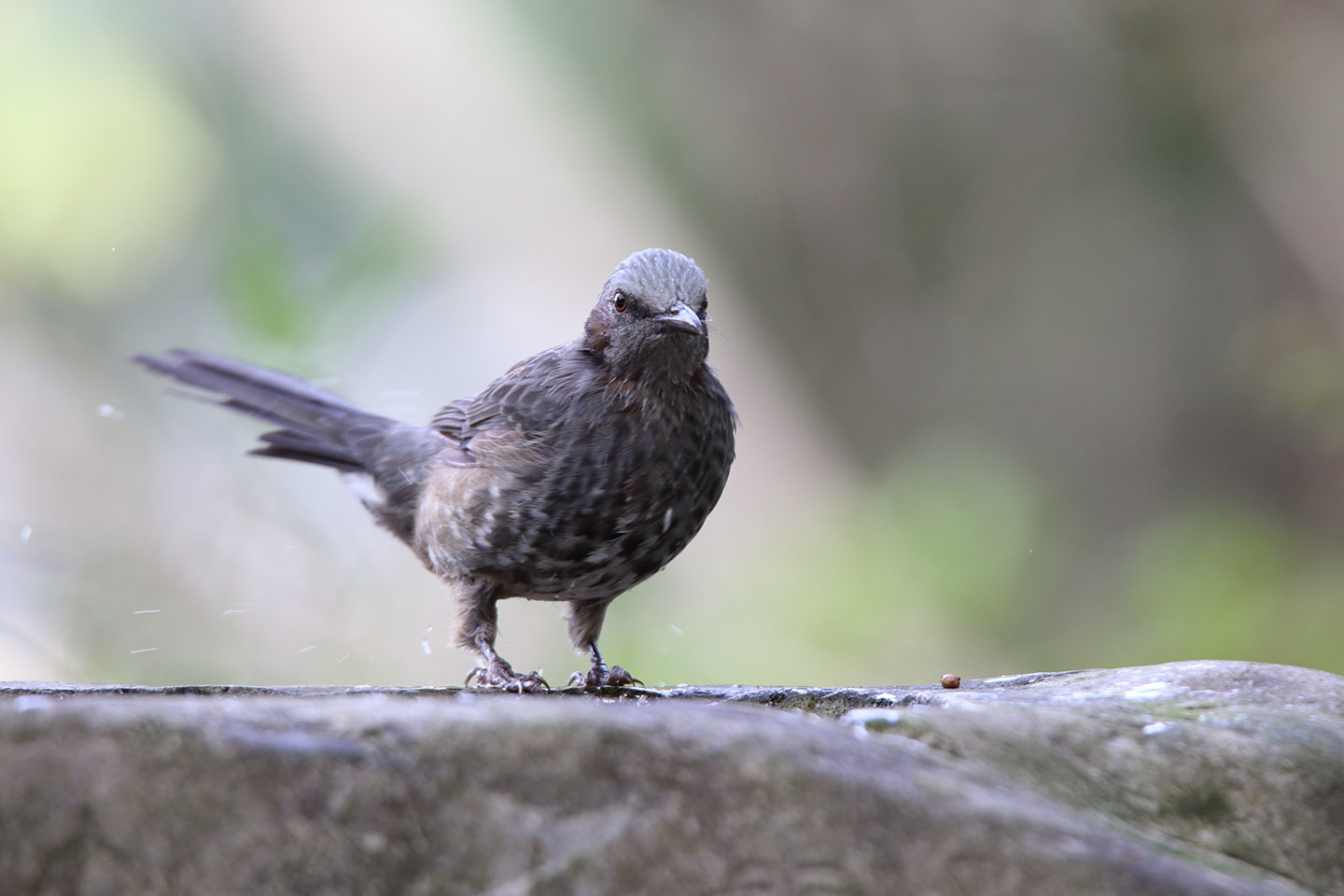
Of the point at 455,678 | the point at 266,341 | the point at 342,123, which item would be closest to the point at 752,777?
the point at 266,341

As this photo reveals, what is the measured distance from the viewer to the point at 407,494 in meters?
4.73

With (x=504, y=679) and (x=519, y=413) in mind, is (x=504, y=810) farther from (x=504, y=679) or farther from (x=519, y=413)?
(x=519, y=413)

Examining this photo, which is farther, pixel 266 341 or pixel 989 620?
pixel 989 620

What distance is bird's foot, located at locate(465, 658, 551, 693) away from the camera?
155 inches

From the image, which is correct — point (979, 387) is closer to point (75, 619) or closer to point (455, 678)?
point (455, 678)

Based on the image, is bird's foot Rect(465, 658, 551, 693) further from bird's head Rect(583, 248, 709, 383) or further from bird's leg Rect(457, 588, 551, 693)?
bird's head Rect(583, 248, 709, 383)

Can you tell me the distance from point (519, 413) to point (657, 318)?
0.63m

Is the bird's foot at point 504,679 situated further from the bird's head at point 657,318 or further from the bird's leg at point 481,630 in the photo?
the bird's head at point 657,318

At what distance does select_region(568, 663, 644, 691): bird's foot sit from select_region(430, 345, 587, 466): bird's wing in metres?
0.79

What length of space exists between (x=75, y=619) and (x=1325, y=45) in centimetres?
753

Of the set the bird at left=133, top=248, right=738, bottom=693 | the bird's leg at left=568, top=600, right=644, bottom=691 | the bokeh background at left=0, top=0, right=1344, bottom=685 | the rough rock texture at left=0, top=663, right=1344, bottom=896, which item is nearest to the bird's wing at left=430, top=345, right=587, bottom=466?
the bird at left=133, top=248, right=738, bottom=693

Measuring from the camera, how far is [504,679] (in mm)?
4047

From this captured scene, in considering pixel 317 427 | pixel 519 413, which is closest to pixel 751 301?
pixel 317 427

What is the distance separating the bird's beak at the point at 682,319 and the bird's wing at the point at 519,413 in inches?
16.8
